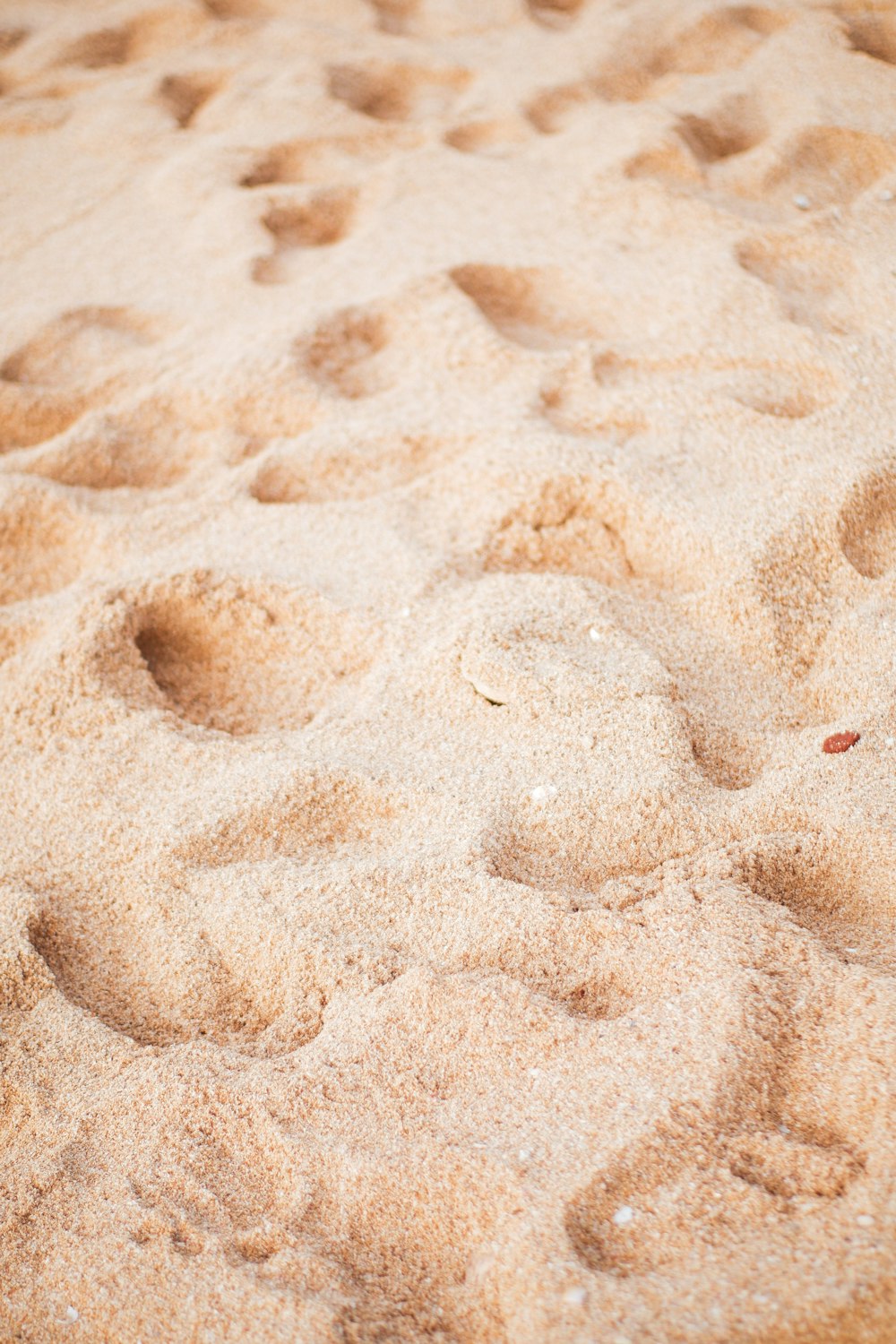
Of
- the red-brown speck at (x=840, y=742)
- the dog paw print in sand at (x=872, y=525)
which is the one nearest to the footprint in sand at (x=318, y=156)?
the dog paw print in sand at (x=872, y=525)

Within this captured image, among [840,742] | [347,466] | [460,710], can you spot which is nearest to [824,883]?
[840,742]

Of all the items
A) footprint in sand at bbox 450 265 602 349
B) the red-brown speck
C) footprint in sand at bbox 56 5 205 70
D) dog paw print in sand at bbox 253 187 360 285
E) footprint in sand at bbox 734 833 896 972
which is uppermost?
footprint in sand at bbox 56 5 205 70

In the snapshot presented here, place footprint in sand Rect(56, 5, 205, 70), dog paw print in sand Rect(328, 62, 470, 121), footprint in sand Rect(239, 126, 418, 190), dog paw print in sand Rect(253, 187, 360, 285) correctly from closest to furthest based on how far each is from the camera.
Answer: dog paw print in sand Rect(253, 187, 360, 285), footprint in sand Rect(239, 126, 418, 190), dog paw print in sand Rect(328, 62, 470, 121), footprint in sand Rect(56, 5, 205, 70)

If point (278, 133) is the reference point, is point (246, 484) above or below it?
below

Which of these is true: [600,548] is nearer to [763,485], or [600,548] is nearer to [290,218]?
[763,485]

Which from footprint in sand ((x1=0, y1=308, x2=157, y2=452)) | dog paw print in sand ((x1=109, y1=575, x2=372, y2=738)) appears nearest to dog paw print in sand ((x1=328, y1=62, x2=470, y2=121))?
footprint in sand ((x1=0, y1=308, x2=157, y2=452))

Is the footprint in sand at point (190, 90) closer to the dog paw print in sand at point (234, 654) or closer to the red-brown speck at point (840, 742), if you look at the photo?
the dog paw print in sand at point (234, 654)

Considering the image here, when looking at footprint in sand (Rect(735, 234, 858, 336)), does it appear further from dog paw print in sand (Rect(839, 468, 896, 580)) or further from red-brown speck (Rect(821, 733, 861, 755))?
red-brown speck (Rect(821, 733, 861, 755))

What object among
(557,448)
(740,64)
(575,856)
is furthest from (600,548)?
(740,64)
